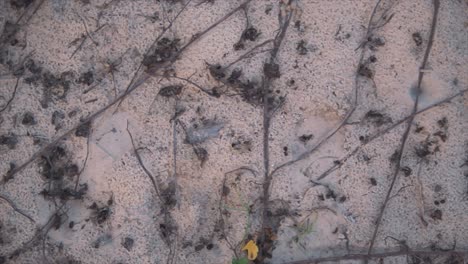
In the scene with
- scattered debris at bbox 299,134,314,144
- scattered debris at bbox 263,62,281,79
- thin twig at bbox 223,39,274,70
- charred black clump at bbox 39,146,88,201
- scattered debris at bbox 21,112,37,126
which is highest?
thin twig at bbox 223,39,274,70

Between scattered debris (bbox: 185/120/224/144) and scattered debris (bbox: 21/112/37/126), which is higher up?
scattered debris (bbox: 185/120/224/144)

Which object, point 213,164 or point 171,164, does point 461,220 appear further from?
point 171,164

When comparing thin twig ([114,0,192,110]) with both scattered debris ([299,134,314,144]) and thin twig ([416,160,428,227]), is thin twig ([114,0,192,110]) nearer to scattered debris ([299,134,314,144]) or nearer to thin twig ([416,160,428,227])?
scattered debris ([299,134,314,144])

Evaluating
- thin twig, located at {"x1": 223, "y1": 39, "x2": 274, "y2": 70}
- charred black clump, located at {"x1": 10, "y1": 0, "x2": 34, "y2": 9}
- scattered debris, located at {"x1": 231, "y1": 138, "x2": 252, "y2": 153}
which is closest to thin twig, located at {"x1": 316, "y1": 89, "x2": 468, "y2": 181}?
scattered debris, located at {"x1": 231, "y1": 138, "x2": 252, "y2": 153}

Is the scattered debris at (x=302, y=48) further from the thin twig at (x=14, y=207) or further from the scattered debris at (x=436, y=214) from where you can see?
the thin twig at (x=14, y=207)

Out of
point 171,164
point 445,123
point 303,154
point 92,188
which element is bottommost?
point 92,188

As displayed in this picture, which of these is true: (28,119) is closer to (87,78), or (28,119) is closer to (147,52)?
(87,78)

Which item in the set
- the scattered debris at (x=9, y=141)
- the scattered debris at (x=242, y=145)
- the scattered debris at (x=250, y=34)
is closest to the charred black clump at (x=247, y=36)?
the scattered debris at (x=250, y=34)

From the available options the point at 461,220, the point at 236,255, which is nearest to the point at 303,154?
the point at 236,255
